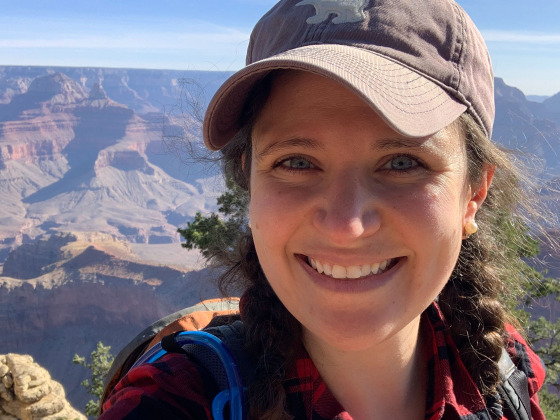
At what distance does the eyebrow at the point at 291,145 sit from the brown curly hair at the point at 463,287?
102 millimetres

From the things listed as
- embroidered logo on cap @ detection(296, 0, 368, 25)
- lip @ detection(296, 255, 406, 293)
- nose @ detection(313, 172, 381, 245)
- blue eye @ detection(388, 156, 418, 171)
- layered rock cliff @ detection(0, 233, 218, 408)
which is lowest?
layered rock cliff @ detection(0, 233, 218, 408)

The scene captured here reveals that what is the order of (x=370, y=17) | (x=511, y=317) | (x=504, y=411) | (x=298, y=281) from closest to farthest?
1. (x=370, y=17)
2. (x=298, y=281)
3. (x=504, y=411)
4. (x=511, y=317)

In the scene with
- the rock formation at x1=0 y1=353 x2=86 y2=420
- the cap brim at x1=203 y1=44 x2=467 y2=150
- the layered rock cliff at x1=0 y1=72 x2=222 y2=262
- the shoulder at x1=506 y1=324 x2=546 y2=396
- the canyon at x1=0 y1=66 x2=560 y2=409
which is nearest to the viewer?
the cap brim at x1=203 y1=44 x2=467 y2=150

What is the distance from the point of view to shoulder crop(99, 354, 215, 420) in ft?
3.24

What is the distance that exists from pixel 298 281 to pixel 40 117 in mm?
112396

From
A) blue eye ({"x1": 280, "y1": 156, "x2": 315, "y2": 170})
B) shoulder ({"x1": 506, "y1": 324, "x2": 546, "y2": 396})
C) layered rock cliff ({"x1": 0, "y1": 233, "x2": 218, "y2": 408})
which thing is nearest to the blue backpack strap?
blue eye ({"x1": 280, "y1": 156, "x2": 315, "y2": 170})

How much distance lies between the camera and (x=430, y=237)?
3.35 ft

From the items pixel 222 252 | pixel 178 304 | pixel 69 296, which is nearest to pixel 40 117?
pixel 69 296

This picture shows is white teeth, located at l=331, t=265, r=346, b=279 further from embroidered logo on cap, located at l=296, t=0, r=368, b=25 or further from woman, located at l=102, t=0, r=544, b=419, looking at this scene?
embroidered logo on cap, located at l=296, t=0, r=368, b=25

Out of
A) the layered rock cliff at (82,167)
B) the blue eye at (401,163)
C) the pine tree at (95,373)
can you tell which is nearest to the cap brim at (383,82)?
the blue eye at (401,163)

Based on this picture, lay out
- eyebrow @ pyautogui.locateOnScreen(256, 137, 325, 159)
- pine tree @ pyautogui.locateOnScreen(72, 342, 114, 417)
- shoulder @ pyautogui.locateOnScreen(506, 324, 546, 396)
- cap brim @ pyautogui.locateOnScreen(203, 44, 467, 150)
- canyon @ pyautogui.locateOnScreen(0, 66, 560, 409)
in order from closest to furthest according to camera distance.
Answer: cap brim @ pyautogui.locateOnScreen(203, 44, 467, 150) < eyebrow @ pyautogui.locateOnScreen(256, 137, 325, 159) < shoulder @ pyautogui.locateOnScreen(506, 324, 546, 396) < pine tree @ pyautogui.locateOnScreen(72, 342, 114, 417) < canyon @ pyautogui.locateOnScreen(0, 66, 560, 409)

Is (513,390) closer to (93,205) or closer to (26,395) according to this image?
(26,395)

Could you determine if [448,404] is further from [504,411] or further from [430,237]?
[430,237]

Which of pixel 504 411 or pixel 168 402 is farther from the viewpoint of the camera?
pixel 504 411
